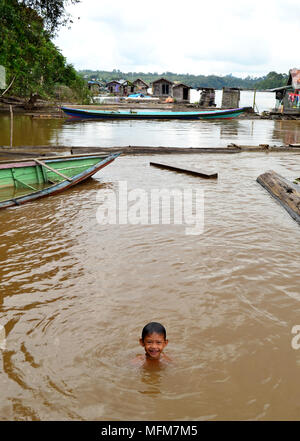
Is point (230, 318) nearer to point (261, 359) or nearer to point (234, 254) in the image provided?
point (261, 359)

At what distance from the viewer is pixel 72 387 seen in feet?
9.48

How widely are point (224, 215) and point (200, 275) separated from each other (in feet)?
9.07

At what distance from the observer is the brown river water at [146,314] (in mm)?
2799

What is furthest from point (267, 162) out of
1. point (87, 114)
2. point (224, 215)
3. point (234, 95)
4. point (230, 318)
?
point (234, 95)

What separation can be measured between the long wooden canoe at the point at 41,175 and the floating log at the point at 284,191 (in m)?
4.17

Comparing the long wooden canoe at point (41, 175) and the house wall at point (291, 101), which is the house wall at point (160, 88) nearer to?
the house wall at point (291, 101)

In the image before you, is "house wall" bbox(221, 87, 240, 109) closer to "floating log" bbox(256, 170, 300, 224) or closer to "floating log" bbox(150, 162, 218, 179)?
"floating log" bbox(150, 162, 218, 179)

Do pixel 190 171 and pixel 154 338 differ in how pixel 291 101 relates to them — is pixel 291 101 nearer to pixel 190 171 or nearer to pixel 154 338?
pixel 190 171

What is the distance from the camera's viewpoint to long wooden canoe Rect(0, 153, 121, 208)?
7957 millimetres

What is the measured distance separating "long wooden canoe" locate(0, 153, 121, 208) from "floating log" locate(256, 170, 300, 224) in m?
4.17

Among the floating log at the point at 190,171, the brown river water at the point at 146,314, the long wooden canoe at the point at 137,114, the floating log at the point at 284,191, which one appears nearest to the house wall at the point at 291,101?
the long wooden canoe at the point at 137,114

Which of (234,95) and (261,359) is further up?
(234,95)
